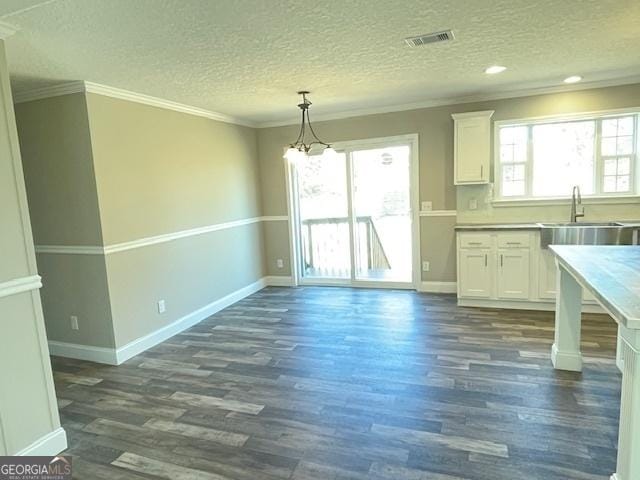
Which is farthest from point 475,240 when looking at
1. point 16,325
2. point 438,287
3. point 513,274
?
point 16,325

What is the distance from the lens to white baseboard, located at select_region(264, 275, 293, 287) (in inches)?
238

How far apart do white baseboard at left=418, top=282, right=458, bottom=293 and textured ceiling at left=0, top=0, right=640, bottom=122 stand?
2.51 m

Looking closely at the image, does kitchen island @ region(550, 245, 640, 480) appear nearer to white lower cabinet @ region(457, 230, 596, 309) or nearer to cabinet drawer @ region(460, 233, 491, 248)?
white lower cabinet @ region(457, 230, 596, 309)

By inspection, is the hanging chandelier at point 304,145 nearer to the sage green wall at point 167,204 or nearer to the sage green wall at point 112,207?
the sage green wall at point 167,204

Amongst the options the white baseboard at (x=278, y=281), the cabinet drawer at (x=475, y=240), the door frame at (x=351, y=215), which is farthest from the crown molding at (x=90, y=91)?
the cabinet drawer at (x=475, y=240)

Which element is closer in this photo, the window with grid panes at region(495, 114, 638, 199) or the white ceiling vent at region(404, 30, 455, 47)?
the white ceiling vent at region(404, 30, 455, 47)

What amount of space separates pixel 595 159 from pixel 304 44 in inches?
147

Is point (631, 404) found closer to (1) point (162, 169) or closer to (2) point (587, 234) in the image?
(2) point (587, 234)

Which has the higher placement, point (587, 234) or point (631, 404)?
point (587, 234)

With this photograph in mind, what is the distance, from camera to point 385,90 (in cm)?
421

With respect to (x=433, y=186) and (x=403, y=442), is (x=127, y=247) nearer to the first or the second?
(x=403, y=442)

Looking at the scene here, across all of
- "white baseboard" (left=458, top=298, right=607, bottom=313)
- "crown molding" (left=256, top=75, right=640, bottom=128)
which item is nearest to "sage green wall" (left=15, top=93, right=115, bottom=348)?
"crown molding" (left=256, top=75, right=640, bottom=128)
